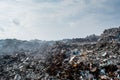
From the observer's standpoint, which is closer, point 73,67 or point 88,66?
point 88,66

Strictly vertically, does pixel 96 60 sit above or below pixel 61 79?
above

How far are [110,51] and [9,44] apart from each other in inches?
1665

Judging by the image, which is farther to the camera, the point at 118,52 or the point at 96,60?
the point at 118,52

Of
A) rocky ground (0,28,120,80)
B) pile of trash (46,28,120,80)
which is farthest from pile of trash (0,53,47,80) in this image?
pile of trash (46,28,120,80)

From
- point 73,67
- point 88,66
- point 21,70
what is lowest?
point 21,70

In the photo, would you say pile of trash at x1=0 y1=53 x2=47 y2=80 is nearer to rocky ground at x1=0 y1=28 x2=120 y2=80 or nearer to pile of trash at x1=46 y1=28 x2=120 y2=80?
rocky ground at x1=0 y1=28 x2=120 y2=80

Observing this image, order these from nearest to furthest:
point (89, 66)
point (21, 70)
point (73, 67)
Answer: point (89, 66)
point (73, 67)
point (21, 70)

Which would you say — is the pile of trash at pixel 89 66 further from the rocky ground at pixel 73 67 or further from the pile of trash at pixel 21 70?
the pile of trash at pixel 21 70

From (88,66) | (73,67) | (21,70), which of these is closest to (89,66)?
(88,66)

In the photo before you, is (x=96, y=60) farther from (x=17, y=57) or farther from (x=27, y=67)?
(x=17, y=57)

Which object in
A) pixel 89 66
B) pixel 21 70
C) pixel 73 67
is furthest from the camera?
pixel 21 70

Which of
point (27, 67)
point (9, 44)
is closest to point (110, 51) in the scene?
point (27, 67)

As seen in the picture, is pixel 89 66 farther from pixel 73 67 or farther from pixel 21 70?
pixel 21 70

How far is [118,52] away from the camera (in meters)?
19.3
